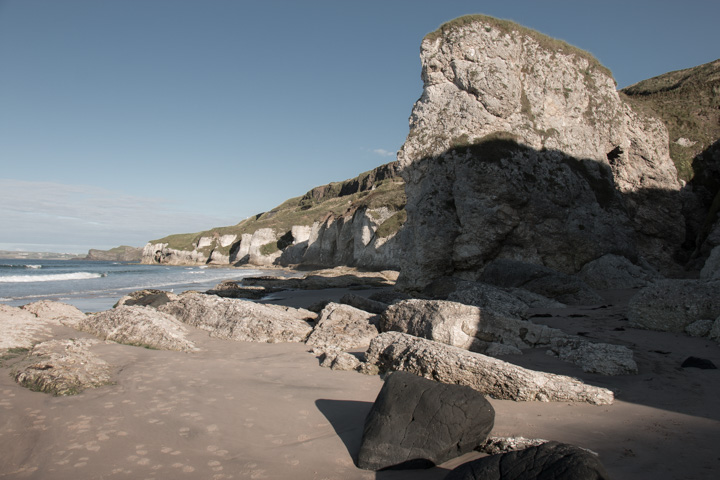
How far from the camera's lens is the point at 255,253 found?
73.9 m

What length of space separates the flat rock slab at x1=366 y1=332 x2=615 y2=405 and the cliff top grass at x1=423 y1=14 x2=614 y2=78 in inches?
715

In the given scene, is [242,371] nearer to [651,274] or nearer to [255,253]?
[651,274]

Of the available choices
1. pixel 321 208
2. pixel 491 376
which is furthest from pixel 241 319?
pixel 321 208

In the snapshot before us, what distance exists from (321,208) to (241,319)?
84436 millimetres

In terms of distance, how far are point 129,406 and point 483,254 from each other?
48.8 ft

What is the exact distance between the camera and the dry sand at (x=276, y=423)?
346 centimetres

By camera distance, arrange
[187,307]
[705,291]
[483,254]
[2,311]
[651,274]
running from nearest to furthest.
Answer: [705,291] < [2,311] < [187,307] < [651,274] < [483,254]

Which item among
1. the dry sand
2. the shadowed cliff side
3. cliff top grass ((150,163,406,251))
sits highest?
cliff top grass ((150,163,406,251))

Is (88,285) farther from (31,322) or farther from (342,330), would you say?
(342,330)

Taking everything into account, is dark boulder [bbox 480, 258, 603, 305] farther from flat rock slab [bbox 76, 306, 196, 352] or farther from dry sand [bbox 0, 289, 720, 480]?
flat rock slab [bbox 76, 306, 196, 352]

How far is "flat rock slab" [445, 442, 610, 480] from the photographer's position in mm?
2635

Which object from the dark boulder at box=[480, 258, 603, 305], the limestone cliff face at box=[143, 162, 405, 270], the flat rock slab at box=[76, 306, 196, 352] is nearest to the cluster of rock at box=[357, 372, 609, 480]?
the flat rock slab at box=[76, 306, 196, 352]

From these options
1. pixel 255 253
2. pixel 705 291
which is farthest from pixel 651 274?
pixel 255 253

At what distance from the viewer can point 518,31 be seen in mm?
20562
